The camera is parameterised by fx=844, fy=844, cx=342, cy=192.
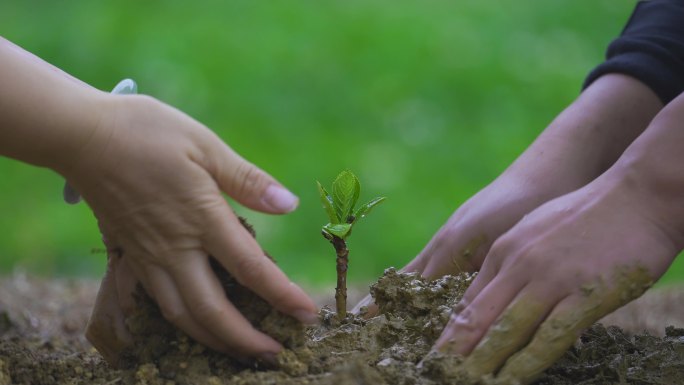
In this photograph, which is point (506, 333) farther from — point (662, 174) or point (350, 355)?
point (662, 174)

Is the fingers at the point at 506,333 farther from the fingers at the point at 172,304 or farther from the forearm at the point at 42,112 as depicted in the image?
the forearm at the point at 42,112

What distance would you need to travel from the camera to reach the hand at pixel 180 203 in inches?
60.3

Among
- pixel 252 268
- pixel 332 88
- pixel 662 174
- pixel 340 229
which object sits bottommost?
pixel 252 268

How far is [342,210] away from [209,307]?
0.49 m

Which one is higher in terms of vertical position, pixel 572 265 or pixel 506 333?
pixel 572 265

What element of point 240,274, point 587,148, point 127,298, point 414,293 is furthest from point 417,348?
point 587,148

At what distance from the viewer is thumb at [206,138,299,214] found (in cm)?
156

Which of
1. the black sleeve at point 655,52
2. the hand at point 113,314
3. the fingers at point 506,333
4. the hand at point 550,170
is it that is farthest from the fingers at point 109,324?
the black sleeve at point 655,52

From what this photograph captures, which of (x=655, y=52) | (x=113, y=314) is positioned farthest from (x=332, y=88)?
(x=113, y=314)

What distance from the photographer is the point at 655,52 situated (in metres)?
2.51

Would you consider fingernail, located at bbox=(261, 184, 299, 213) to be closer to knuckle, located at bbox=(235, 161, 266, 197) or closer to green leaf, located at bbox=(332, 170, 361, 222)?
knuckle, located at bbox=(235, 161, 266, 197)

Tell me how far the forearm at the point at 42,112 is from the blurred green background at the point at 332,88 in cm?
341

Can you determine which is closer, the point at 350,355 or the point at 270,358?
the point at 270,358

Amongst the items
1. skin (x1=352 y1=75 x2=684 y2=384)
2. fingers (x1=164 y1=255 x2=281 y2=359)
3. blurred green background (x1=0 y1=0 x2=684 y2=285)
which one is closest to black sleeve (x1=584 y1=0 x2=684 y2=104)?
skin (x1=352 y1=75 x2=684 y2=384)
